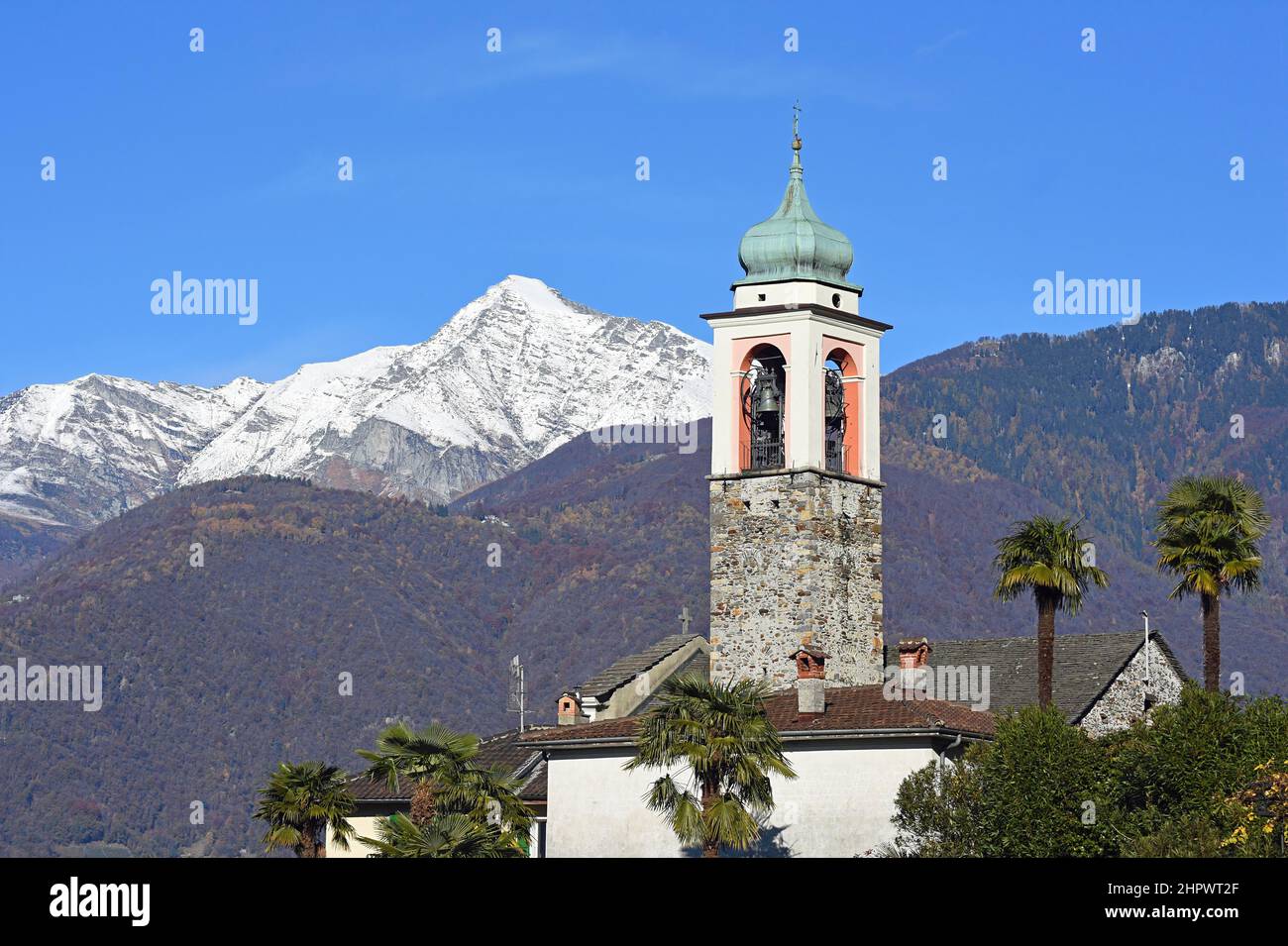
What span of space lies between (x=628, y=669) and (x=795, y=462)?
1099 centimetres

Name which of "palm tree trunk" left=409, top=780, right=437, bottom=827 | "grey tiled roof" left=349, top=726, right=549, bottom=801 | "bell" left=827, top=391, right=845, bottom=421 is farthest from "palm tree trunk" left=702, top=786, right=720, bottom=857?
"bell" left=827, top=391, right=845, bottom=421

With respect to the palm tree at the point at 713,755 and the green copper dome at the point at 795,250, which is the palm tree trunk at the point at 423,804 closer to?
the palm tree at the point at 713,755

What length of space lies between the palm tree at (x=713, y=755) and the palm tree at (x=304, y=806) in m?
8.75

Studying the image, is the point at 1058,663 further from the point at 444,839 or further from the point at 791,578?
the point at 444,839

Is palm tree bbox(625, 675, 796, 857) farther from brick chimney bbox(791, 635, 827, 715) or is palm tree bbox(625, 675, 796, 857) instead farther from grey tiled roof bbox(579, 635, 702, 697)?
grey tiled roof bbox(579, 635, 702, 697)

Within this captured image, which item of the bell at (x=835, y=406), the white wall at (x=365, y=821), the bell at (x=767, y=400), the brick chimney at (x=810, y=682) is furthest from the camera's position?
the white wall at (x=365, y=821)

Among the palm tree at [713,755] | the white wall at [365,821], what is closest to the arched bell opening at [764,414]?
the white wall at [365,821]

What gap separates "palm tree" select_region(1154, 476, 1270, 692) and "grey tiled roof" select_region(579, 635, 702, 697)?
1474cm

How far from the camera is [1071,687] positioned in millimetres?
59188

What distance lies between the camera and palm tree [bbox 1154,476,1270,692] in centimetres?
5934

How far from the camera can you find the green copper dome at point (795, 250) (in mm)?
60812
